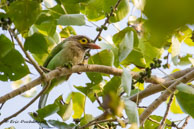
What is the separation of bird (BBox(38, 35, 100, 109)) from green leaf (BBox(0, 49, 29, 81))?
0.88 meters

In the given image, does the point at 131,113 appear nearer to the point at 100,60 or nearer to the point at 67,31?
the point at 100,60

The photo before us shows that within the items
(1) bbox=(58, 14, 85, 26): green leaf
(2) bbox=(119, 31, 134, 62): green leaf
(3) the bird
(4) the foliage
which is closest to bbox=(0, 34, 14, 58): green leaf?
(4) the foliage

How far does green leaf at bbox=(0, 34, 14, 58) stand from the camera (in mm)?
2031

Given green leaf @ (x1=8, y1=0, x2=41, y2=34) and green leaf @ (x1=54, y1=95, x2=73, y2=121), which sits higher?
green leaf @ (x1=8, y1=0, x2=41, y2=34)

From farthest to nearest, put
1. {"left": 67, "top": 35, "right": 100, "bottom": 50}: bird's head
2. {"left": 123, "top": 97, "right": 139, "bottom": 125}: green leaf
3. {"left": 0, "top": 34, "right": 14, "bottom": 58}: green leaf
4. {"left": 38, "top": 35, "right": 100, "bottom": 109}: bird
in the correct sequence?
1. {"left": 67, "top": 35, "right": 100, "bottom": 50}: bird's head
2. {"left": 38, "top": 35, "right": 100, "bottom": 109}: bird
3. {"left": 0, "top": 34, "right": 14, "bottom": 58}: green leaf
4. {"left": 123, "top": 97, "right": 139, "bottom": 125}: green leaf

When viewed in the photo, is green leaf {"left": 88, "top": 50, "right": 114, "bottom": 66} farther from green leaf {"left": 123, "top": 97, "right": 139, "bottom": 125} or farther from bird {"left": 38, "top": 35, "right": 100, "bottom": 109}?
green leaf {"left": 123, "top": 97, "right": 139, "bottom": 125}

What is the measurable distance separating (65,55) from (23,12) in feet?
5.91

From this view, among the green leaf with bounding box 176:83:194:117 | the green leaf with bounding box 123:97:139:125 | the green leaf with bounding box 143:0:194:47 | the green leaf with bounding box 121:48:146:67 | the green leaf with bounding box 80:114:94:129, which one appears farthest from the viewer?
the green leaf with bounding box 121:48:146:67

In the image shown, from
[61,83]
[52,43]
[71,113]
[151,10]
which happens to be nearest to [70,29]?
[52,43]

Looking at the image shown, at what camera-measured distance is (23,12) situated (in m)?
1.83

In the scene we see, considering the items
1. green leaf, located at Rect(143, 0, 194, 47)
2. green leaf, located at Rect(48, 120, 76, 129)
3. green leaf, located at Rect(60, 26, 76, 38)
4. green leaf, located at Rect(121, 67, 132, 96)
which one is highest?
green leaf, located at Rect(143, 0, 194, 47)

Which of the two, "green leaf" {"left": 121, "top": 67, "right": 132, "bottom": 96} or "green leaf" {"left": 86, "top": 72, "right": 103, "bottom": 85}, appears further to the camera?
"green leaf" {"left": 86, "top": 72, "right": 103, "bottom": 85}

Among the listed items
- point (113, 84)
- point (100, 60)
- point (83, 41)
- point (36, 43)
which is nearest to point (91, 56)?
point (100, 60)

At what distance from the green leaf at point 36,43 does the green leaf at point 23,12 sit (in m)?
0.45
